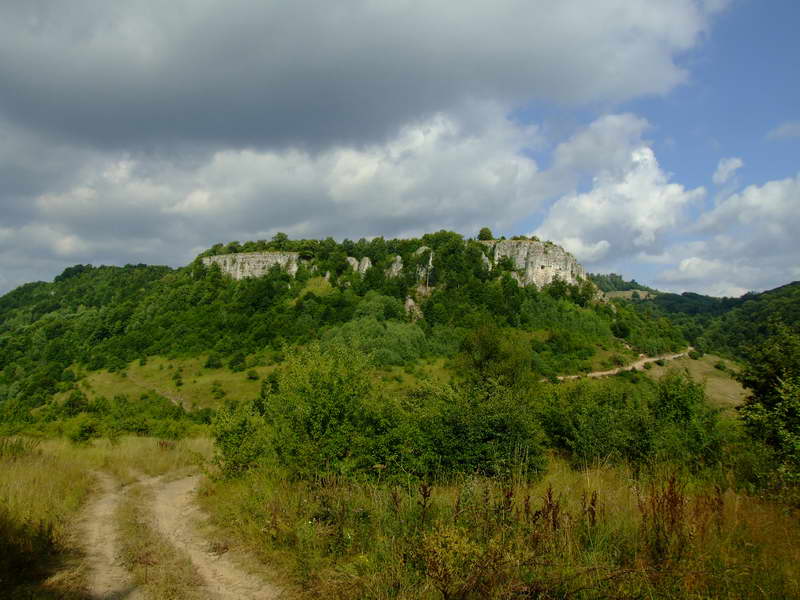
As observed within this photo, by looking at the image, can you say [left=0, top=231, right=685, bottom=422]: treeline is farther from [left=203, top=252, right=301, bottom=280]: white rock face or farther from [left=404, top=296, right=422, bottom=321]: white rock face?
[left=203, top=252, right=301, bottom=280]: white rock face

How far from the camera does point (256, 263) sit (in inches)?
4722

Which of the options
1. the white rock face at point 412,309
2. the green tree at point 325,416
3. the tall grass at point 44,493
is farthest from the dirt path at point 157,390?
the green tree at point 325,416

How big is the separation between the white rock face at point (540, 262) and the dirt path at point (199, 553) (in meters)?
107

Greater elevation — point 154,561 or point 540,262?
point 540,262

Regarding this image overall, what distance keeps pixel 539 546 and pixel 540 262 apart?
11315cm

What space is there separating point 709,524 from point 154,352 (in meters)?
106

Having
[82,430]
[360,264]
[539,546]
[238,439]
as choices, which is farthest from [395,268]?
[539,546]

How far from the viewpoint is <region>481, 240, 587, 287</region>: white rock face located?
363ft

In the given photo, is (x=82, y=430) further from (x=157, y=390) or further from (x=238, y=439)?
(x=157, y=390)

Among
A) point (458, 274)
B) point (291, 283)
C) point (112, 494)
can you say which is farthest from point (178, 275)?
point (112, 494)

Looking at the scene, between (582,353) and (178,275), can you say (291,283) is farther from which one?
(582,353)

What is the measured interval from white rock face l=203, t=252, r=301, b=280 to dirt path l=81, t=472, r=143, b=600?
113 metres

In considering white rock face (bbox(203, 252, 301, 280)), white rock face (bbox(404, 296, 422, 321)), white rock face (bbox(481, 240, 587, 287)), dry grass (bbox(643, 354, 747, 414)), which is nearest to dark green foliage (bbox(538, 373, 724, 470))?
dry grass (bbox(643, 354, 747, 414))

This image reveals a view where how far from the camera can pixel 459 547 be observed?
4355 millimetres
